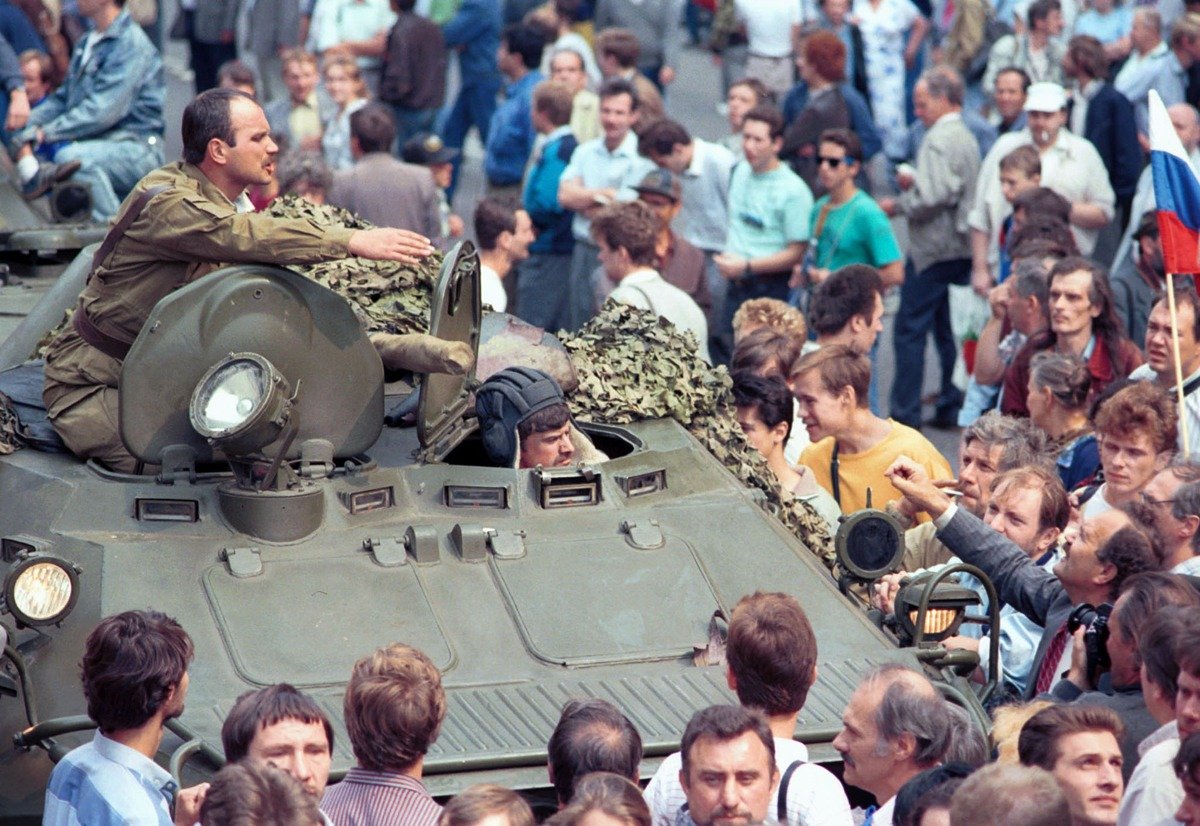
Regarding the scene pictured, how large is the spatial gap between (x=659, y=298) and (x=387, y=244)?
5043mm

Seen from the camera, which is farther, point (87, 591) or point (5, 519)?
point (5, 519)

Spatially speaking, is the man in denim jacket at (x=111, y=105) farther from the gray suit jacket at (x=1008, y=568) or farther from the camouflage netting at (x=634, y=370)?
the gray suit jacket at (x=1008, y=568)

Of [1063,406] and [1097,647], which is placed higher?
[1063,406]

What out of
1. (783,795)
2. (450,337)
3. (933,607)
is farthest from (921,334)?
(783,795)

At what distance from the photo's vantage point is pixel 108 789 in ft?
20.0

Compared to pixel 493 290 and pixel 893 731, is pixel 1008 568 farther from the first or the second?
pixel 493 290

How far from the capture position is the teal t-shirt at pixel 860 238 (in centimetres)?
1402

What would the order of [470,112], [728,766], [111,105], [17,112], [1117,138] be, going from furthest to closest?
[470,112]
[1117,138]
[111,105]
[17,112]
[728,766]

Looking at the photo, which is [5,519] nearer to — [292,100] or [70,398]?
[70,398]

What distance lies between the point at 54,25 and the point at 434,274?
1084 cm

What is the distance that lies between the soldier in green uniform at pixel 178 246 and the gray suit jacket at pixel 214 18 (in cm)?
1365

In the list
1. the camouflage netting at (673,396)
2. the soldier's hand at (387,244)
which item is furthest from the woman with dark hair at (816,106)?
the soldier's hand at (387,244)

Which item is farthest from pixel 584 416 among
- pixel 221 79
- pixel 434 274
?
pixel 221 79

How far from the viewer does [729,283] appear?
14938mm
